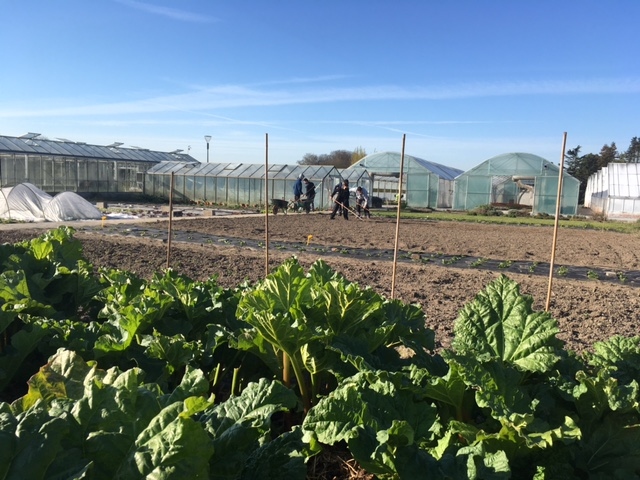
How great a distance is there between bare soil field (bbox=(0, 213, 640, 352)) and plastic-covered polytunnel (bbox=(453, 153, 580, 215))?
11.3 m

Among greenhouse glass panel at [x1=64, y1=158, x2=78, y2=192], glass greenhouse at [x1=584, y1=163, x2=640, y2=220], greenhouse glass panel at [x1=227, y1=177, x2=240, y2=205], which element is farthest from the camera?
greenhouse glass panel at [x1=227, y1=177, x2=240, y2=205]

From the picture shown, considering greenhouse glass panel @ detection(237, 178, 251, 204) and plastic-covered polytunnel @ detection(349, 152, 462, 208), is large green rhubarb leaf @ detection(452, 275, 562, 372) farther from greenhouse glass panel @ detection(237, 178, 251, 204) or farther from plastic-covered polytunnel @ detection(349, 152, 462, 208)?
plastic-covered polytunnel @ detection(349, 152, 462, 208)

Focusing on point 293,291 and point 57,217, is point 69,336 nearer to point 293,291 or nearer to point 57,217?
point 293,291

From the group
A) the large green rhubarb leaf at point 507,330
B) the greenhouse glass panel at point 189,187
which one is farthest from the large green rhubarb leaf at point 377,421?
the greenhouse glass panel at point 189,187

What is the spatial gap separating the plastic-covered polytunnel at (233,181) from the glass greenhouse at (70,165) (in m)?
1.48

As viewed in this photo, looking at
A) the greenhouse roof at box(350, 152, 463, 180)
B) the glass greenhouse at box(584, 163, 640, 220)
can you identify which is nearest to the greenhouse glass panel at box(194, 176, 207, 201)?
the greenhouse roof at box(350, 152, 463, 180)

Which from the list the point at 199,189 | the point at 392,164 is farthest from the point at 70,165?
the point at 392,164

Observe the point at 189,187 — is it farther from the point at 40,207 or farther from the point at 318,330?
the point at 318,330

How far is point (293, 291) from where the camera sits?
266 centimetres

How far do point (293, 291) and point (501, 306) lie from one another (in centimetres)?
95

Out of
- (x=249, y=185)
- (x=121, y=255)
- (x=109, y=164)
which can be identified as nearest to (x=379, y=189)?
(x=249, y=185)

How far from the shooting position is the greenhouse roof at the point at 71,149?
29.3 m

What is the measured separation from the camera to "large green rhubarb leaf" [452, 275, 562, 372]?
2.28 m

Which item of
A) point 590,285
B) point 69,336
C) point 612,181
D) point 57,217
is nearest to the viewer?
point 69,336
